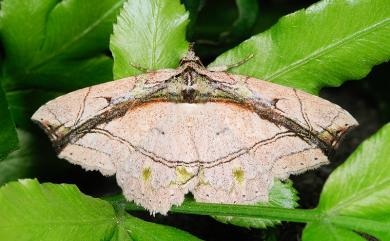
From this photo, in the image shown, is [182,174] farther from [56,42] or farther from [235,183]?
[56,42]

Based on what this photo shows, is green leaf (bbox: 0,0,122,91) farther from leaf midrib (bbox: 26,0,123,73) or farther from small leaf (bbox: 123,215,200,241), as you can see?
small leaf (bbox: 123,215,200,241)

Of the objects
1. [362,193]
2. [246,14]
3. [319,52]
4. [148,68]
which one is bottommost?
[362,193]

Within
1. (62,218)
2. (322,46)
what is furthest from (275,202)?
(62,218)

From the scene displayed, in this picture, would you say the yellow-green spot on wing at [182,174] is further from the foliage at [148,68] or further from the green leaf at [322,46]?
the green leaf at [322,46]

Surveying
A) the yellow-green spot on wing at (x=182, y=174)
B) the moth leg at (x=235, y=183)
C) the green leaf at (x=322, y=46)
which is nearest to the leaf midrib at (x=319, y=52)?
the green leaf at (x=322, y=46)

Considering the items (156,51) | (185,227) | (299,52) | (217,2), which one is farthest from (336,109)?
(217,2)
